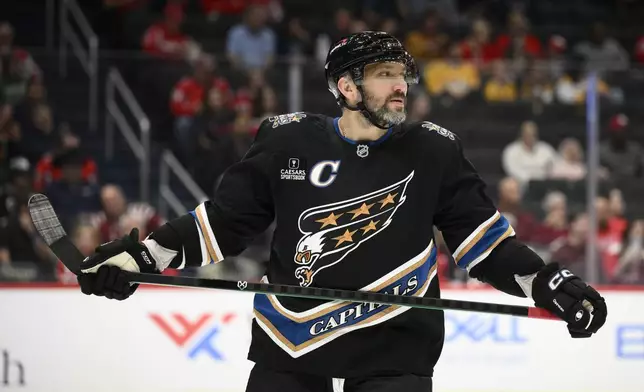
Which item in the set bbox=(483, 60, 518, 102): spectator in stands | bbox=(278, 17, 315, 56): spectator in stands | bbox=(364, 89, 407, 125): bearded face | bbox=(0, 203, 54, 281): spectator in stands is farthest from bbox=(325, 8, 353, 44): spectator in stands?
bbox=(364, 89, 407, 125): bearded face

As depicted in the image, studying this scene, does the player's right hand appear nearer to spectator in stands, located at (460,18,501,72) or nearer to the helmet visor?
the helmet visor

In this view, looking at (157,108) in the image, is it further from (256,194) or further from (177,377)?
(256,194)

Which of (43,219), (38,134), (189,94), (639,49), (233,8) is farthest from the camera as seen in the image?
(639,49)

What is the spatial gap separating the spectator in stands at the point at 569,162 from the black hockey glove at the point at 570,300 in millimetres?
3979

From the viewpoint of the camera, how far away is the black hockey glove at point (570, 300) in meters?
2.68

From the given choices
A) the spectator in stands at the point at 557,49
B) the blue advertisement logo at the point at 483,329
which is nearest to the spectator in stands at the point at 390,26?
the spectator in stands at the point at 557,49

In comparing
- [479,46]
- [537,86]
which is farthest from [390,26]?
[537,86]

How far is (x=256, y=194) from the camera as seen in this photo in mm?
2867

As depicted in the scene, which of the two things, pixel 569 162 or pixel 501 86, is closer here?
pixel 569 162

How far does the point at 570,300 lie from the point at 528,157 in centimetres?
421

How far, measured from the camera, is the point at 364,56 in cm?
280

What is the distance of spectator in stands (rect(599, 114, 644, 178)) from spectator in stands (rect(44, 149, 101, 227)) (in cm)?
309

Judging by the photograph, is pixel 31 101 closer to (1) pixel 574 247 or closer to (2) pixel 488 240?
(1) pixel 574 247

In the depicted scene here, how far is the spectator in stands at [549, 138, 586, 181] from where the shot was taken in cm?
661
